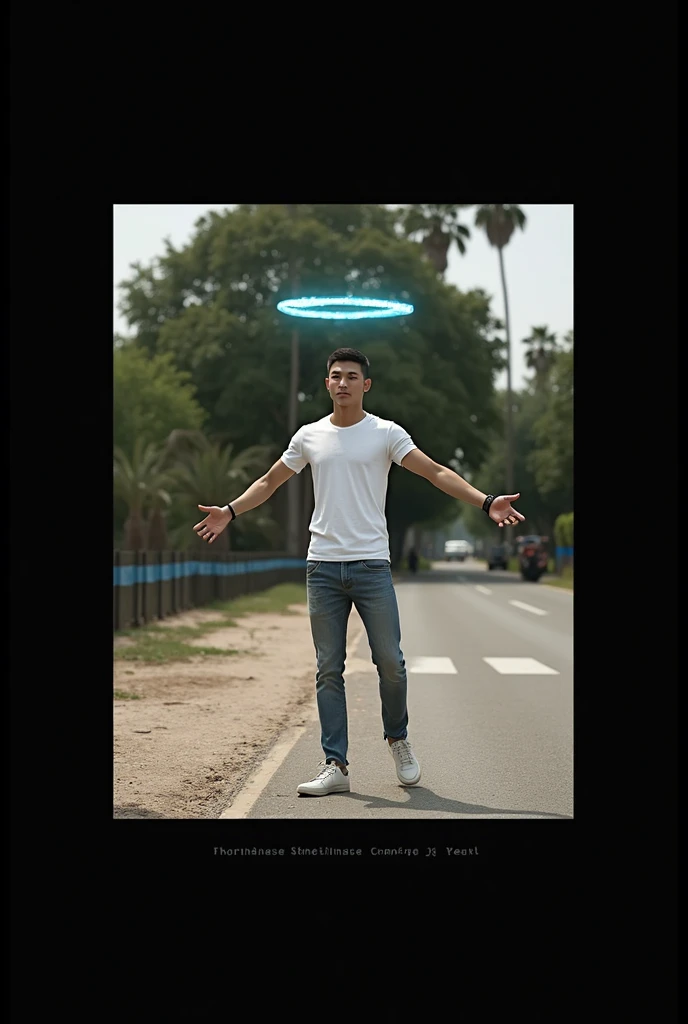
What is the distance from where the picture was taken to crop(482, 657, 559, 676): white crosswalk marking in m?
14.7

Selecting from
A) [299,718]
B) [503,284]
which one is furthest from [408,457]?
[503,284]

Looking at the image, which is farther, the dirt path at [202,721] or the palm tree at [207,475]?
the palm tree at [207,475]

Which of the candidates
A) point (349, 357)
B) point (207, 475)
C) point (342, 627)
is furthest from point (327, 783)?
point (207, 475)

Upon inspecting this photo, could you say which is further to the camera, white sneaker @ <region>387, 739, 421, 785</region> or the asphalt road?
white sneaker @ <region>387, 739, 421, 785</region>

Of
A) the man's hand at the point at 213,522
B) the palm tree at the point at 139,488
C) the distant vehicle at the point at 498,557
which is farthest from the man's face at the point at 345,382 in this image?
the distant vehicle at the point at 498,557

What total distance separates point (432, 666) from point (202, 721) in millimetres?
5512

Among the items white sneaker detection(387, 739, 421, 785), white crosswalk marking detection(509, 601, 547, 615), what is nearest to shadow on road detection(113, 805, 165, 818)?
white sneaker detection(387, 739, 421, 785)

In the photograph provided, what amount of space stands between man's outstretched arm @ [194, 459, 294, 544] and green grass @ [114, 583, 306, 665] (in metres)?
8.98

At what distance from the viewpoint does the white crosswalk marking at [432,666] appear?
14.8m

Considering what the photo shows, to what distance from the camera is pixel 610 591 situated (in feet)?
15.8

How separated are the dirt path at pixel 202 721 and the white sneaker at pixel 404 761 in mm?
933

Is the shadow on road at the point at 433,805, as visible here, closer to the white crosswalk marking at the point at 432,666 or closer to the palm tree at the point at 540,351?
the white crosswalk marking at the point at 432,666

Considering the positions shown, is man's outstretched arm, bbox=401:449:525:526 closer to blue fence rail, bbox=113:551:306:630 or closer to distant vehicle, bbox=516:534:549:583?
blue fence rail, bbox=113:551:306:630

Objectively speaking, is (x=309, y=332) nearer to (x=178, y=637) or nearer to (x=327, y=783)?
(x=178, y=637)
